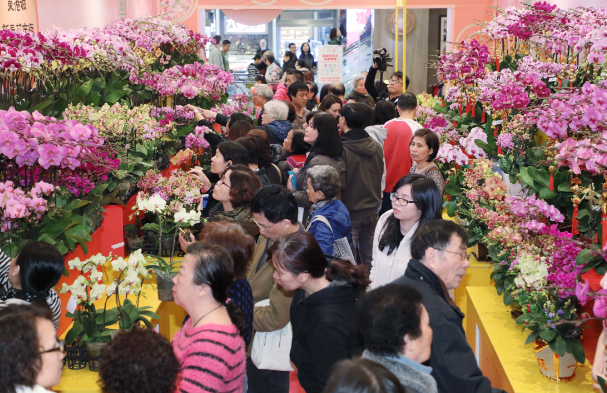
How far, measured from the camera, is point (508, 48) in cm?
490

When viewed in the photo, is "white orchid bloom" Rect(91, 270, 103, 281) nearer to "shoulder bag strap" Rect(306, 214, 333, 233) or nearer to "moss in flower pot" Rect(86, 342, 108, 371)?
"moss in flower pot" Rect(86, 342, 108, 371)

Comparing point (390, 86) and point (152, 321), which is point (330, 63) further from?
point (152, 321)

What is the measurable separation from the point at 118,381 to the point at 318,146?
108 inches

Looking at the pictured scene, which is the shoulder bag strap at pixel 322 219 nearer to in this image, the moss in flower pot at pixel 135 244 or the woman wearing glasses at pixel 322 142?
the woman wearing glasses at pixel 322 142

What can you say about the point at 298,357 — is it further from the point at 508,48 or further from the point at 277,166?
the point at 508,48

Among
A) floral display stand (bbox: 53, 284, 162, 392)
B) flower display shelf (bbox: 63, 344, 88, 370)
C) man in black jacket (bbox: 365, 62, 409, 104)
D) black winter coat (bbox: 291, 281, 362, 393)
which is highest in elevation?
man in black jacket (bbox: 365, 62, 409, 104)

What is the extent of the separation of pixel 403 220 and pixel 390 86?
4.42 meters

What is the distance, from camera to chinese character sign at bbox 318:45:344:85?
10156mm

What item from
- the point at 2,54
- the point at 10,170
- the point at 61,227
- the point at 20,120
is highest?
the point at 2,54

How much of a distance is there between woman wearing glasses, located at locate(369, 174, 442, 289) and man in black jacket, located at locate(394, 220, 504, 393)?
1.77 ft

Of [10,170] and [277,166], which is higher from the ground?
[10,170]

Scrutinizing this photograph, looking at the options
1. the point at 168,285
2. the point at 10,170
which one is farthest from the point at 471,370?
the point at 10,170

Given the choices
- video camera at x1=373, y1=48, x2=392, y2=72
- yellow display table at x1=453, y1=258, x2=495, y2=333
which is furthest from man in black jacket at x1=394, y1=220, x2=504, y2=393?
video camera at x1=373, y1=48, x2=392, y2=72

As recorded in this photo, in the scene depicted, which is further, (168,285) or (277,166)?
→ (277,166)
